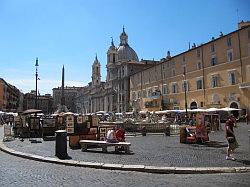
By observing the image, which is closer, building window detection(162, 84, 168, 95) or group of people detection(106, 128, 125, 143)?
group of people detection(106, 128, 125, 143)

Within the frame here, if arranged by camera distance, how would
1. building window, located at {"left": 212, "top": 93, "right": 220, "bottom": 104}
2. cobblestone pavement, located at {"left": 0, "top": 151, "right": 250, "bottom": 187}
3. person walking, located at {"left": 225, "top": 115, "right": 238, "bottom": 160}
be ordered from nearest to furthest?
1. cobblestone pavement, located at {"left": 0, "top": 151, "right": 250, "bottom": 187}
2. person walking, located at {"left": 225, "top": 115, "right": 238, "bottom": 160}
3. building window, located at {"left": 212, "top": 93, "right": 220, "bottom": 104}

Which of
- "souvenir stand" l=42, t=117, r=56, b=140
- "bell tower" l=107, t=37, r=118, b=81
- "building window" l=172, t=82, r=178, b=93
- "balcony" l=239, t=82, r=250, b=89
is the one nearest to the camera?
"souvenir stand" l=42, t=117, r=56, b=140

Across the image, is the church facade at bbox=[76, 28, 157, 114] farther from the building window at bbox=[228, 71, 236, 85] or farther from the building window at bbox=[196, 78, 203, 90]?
the building window at bbox=[228, 71, 236, 85]

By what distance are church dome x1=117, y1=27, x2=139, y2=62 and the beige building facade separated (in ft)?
139

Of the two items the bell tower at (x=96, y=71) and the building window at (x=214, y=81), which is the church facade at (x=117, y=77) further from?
the building window at (x=214, y=81)

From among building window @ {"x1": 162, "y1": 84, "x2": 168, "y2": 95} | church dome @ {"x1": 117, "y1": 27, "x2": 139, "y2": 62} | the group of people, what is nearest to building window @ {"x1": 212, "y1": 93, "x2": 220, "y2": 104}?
building window @ {"x1": 162, "y1": 84, "x2": 168, "y2": 95}

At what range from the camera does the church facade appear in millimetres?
98938

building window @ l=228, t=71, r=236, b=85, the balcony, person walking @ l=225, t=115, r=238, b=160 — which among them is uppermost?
building window @ l=228, t=71, r=236, b=85

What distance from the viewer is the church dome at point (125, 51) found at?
370 feet

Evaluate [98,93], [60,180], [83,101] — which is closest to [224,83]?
[60,180]

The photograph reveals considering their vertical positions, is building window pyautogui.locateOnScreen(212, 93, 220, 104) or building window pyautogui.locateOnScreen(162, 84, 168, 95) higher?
building window pyautogui.locateOnScreen(162, 84, 168, 95)

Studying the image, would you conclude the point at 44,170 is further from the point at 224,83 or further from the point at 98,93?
the point at 98,93

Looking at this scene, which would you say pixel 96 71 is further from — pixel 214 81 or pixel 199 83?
pixel 214 81

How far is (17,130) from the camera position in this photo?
91.0ft
